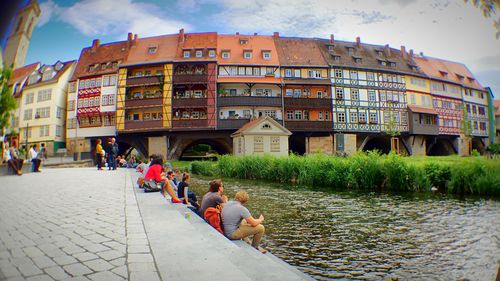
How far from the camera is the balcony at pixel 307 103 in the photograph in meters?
33.7

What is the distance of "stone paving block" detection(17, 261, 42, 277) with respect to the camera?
55.2 inches

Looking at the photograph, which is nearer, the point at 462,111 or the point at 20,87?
the point at 20,87

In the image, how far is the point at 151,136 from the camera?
34156 millimetres

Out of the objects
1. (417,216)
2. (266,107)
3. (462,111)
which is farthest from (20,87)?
(266,107)

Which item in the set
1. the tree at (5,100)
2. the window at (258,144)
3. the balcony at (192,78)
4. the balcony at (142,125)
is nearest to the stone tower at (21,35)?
the tree at (5,100)

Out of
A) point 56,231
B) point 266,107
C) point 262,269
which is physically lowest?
point 262,269

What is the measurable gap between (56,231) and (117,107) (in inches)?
1363

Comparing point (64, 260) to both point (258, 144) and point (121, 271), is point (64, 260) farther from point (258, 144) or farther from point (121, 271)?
point (258, 144)

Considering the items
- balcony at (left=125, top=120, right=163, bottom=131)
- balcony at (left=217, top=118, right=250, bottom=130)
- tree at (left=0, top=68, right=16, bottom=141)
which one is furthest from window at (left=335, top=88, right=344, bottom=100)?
tree at (left=0, top=68, right=16, bottom=141)

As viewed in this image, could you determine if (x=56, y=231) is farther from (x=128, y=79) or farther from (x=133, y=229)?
(x=128, y=79)

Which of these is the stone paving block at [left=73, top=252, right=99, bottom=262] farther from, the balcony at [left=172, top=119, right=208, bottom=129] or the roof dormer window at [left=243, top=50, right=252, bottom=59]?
the roof dormer window at [left=243, top=50, right=252, bottom=59]

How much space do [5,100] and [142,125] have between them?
32.6 m

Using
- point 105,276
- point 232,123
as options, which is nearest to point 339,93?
point 232,123

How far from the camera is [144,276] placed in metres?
2.61
